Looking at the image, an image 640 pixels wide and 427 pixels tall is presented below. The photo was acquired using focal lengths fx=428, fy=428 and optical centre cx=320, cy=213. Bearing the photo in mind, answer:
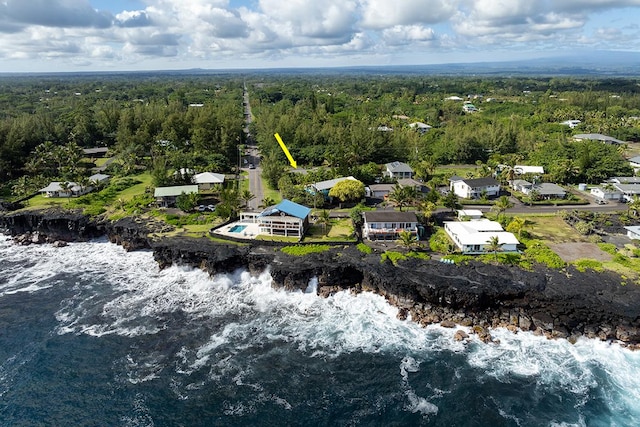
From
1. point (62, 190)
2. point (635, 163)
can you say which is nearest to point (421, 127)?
point (635, 163)

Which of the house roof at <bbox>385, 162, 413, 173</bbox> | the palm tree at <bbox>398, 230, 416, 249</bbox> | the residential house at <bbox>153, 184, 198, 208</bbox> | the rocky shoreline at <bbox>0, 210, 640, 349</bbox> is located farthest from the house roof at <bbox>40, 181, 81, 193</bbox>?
the palm tree at <bbox>398, 230, 416, 249</bbox>

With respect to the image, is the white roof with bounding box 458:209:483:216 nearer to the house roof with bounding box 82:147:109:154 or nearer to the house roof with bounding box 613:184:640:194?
the house roof with bounding box 613:184:640:194

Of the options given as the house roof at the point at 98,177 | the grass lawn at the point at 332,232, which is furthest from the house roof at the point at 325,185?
the house roof at the point at 98,177

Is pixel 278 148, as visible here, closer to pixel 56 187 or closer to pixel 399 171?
pixel 399 171

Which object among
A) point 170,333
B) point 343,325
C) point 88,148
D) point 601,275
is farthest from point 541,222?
point 88,148

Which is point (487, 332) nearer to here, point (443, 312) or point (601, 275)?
point (443, 312)

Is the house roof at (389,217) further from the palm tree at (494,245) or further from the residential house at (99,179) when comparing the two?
the residential house at (99,179)
